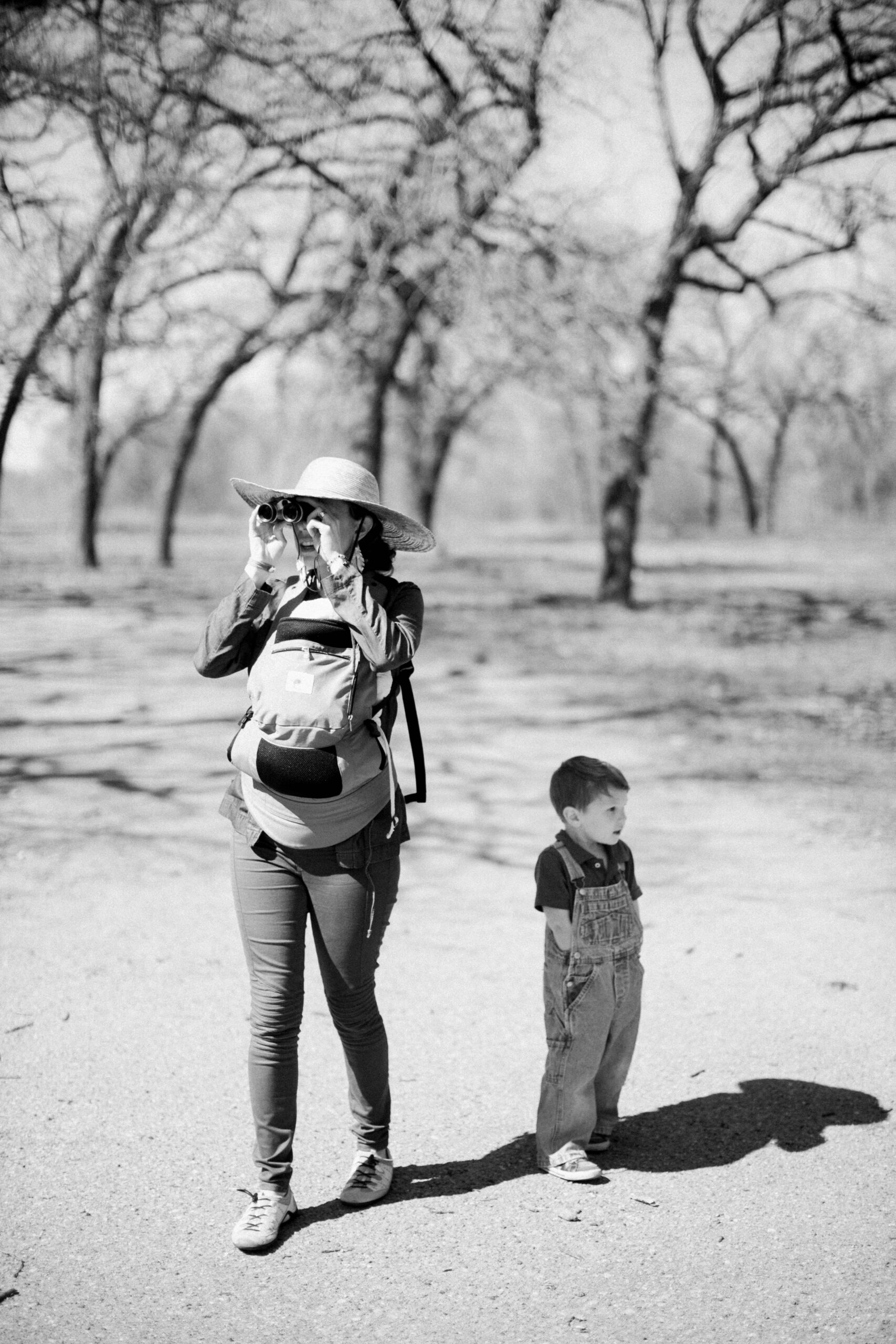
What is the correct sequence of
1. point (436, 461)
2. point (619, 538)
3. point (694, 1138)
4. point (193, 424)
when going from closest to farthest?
1. point (694, 1138)
2. point (619, 538)
3. point (193, 424)
4. point (436, 461)

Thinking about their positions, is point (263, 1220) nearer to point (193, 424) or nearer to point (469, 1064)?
point (469, 1064)

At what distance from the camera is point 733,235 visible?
572 inches

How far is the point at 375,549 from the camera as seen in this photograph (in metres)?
2.95

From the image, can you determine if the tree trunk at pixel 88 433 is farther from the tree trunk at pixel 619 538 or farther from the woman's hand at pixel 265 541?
the tree trunk at pixel 619 538

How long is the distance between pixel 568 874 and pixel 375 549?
928 mm

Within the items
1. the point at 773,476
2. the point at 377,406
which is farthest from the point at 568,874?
the point at 773,476

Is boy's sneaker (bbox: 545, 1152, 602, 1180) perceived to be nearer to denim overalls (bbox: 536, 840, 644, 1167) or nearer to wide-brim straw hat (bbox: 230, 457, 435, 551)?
denim overalls (bbox: 536, 840, 644, 1167)

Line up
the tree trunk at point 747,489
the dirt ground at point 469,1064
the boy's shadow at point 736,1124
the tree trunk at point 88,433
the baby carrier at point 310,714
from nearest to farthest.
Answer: the dirt ground at point 469,1064 → the baby carrier at point 310,714 → the boy's shadow at point 736,1124 → the tree trunk at point 88,433 → the tree trunk at point 747,489

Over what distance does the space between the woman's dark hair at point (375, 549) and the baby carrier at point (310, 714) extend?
0.21 metres

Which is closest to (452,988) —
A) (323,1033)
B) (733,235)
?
(323,1033)

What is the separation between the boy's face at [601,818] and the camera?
2.96m

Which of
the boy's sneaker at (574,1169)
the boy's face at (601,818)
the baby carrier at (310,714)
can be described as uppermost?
the baby carrier at (310,714)

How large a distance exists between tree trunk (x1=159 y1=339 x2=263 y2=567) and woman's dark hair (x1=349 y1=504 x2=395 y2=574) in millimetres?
12914

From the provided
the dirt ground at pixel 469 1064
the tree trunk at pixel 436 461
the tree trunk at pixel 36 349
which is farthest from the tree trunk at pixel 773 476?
the tree trunk at pixel 36 349
